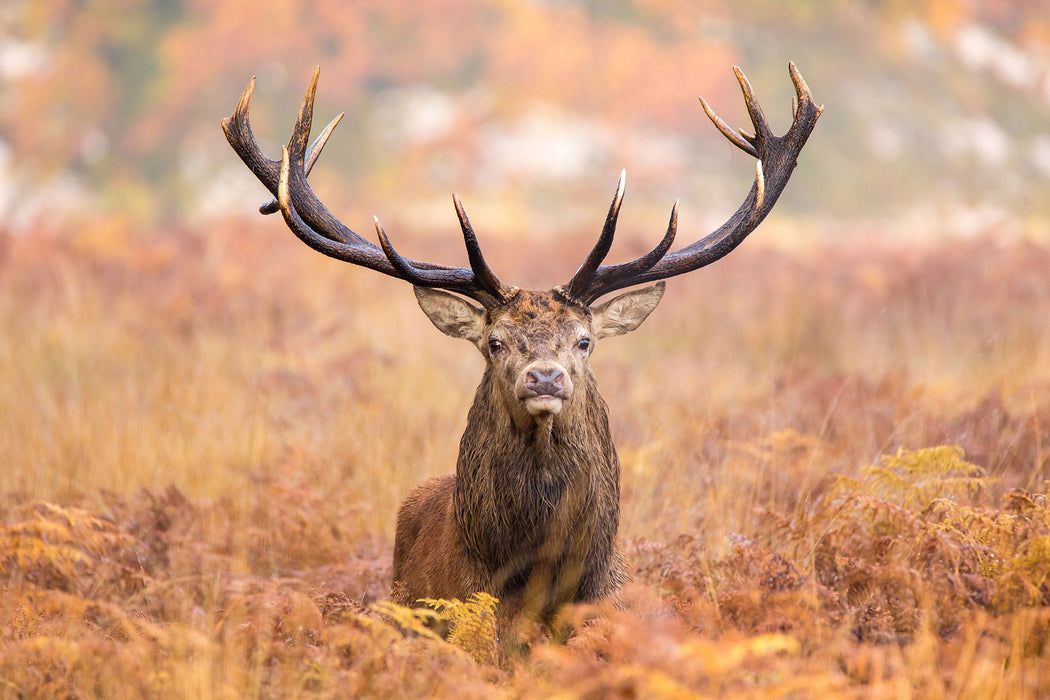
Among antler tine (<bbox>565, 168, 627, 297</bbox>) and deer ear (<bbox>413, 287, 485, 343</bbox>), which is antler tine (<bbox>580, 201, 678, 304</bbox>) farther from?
deer ear (<bbox>413, 287, 485, 343</bbox>)

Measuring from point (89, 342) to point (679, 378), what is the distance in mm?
5406

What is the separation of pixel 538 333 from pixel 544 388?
0.39m

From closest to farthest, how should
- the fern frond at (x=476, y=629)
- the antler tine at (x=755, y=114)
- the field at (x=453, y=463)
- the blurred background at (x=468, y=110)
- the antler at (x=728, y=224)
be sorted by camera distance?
1. the field at (x=453, y=463)
2. the fern frond at (x=476, y=629)
3. the antler at (x=728, y=224)
4. the antler tine at (x=755, y=114)
5. the blurred background at (x=468, y=110)

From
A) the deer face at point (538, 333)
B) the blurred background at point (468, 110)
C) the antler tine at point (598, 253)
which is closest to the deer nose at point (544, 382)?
the deer face at point (538, 333)

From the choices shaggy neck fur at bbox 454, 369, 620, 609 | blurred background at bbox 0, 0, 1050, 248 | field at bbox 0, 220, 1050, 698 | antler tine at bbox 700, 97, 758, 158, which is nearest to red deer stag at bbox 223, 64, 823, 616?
shaggy neck fur at bbox 454, 369, 620, 609

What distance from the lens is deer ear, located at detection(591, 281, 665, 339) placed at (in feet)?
14.9

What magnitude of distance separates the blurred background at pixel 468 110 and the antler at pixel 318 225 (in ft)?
52.9

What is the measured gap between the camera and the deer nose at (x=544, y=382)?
146 inches

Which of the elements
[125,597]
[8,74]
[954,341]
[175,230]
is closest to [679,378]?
[954,341]

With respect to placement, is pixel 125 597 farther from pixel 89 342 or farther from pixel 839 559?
pixel 89 342

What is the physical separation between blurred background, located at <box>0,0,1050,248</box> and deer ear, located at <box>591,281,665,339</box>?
16.2m

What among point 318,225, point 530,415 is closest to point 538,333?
point 530,415

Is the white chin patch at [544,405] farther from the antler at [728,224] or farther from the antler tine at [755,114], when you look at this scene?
the antler tine at [755,114]

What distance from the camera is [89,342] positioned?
8.87 m
